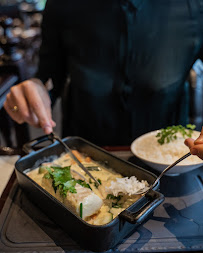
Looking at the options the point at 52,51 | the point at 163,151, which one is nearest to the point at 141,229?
the point at 163,151

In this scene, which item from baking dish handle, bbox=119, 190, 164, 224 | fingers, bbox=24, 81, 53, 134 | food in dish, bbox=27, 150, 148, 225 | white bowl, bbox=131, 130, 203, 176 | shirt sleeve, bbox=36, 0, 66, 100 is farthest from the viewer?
shirt sleeve, bbox=36, 0, 66, 100

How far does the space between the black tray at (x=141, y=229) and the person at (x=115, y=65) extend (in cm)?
41

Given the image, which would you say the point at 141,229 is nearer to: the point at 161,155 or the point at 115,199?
the point at 115,199

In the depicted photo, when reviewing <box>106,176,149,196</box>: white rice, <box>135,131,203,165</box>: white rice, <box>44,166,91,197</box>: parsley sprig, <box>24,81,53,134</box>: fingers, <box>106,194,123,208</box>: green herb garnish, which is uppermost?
<box>24,81,53,134</box>: fingers

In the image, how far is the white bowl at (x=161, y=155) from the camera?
1129mm

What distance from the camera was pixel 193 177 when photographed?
1222mm

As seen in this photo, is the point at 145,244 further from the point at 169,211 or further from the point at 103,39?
the point at 103,39

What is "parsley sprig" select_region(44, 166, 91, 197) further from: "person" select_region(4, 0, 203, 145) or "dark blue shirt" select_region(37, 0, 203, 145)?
"dark blue shirt" select_region(37, 0, 203, 145)

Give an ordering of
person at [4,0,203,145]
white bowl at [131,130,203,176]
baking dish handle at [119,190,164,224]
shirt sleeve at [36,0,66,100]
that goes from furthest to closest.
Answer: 1. shirt sleeve at [36,0,66,100]
2. person at [4,0,203,145]
3. white bowl at [131,130,203,176]
4. baking dish handle at [119,190,164,224]

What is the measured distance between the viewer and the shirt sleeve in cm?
159

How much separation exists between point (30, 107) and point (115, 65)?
21.7 inches

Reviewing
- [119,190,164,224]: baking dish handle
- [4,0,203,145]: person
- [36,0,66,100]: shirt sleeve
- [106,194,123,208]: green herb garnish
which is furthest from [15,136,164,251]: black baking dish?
[36,0,66,100]: shirt sleeve

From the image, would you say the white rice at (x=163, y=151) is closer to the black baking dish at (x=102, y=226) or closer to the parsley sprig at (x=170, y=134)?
the parsley sprig at (x=170, y=134)

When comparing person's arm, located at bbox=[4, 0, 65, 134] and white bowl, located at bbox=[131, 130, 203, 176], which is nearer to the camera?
white bowl, located at bbox=[131, 130, 203, 176]
